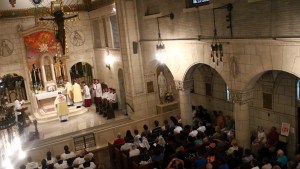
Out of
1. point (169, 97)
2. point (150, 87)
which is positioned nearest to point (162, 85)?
point (150, 87)

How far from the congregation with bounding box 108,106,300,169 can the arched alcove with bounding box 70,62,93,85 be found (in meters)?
11.2

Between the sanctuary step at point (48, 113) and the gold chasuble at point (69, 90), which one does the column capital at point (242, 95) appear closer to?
the sanctuary step at point (48, 113)

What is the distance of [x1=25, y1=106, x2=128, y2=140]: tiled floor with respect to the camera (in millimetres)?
17283

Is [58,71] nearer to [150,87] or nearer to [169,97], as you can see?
[150,87]

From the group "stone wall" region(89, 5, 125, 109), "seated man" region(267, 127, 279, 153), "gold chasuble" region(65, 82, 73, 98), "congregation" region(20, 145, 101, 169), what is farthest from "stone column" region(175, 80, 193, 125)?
"gold chasuble" region(65, 82, 73, 98)

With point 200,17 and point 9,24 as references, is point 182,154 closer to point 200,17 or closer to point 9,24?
point 200,17

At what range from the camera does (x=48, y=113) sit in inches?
793

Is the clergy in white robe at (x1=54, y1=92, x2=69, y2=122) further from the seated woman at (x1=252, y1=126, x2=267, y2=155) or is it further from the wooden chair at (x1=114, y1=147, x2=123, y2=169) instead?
the seated woman at (x1=252, y1=126, x2=267, y2=155)

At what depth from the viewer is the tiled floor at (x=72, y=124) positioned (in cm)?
1728

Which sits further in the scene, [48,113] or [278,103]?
[48,113]

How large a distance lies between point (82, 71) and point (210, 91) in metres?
11.0

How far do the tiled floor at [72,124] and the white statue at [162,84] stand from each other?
2.48 metres

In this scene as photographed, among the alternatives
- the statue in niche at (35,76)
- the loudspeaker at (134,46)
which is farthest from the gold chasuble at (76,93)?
the loudspeaker at (134,46)

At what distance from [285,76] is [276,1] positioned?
3.99 meters
